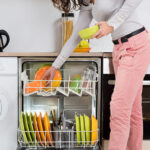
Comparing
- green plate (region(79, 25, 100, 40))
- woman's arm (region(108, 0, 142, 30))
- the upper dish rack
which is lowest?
the upper dish rack

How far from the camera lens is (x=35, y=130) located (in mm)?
1722

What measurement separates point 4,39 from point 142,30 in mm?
1405

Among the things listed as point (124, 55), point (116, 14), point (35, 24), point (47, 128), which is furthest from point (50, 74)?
point (35, 24)

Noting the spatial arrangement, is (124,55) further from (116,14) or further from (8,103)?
(8,103)

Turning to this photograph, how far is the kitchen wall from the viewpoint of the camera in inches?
93.7

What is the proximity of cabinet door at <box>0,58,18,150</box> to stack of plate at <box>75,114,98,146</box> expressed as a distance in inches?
19.0

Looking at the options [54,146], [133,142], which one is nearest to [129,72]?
[133,142]

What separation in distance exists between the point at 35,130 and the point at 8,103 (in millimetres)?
314

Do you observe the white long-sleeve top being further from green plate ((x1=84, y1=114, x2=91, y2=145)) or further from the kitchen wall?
the kitchen wall

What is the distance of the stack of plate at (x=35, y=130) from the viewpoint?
1.69 metres

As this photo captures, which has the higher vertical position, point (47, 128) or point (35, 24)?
point (35, 24)

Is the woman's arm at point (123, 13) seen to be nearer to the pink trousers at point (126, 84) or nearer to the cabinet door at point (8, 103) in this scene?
the pink trousers at point (126, 84)

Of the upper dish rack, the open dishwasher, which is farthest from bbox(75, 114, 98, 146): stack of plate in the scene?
the upper dish rack

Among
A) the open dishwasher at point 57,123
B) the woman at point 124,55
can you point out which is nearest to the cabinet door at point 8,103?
the open dishwasher at point 57,123
